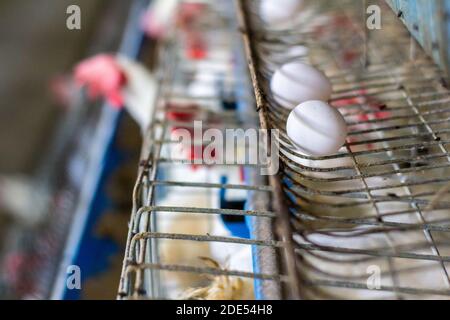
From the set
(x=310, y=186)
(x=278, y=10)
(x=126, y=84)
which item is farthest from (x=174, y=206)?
(x=126, y=84)

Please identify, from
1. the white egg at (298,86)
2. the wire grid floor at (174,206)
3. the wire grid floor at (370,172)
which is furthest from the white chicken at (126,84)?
the white egg at (298,86)

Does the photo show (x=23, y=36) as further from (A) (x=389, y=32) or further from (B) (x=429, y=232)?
(B) (x=429, y=232)

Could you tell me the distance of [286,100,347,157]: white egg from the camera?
1.73 ft

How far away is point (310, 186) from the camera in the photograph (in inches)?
23.3

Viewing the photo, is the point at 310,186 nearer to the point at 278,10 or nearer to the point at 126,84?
the point at 278,10

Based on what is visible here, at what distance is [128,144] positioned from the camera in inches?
44.5

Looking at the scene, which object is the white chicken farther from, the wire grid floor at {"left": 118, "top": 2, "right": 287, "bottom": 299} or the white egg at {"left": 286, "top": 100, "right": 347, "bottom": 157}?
the white egg at {"left": 286, "top": 100, "right": 347, "bottom": 157}

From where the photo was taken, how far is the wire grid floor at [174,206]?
0.45 metres

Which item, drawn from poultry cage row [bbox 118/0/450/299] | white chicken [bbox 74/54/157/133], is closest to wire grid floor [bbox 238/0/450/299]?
poultry cage row [bbox 118/0/450/299]

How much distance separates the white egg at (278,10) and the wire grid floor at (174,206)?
4.8 inches

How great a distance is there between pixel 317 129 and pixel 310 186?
85 millimetres
